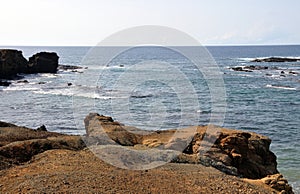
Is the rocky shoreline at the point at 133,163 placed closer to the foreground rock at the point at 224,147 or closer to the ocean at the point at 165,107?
the foreground rock at the point at 224,147

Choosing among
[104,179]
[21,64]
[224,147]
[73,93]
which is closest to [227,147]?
[224,147]

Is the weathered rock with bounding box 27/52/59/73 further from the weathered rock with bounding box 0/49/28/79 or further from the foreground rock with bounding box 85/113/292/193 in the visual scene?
the foreground rock with bounding box 85/113/292/193

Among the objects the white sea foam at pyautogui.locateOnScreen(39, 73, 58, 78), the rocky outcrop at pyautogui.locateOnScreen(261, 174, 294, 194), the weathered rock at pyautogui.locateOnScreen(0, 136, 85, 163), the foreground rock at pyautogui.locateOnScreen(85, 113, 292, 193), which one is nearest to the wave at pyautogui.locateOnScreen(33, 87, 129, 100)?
the white sea foam at pyautogui.locateOnScreen(39, 73, 58, 78)

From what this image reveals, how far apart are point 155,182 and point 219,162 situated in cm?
411

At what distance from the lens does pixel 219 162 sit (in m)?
14.8

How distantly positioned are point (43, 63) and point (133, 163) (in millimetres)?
75099

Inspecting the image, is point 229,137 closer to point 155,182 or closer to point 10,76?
point 155,182

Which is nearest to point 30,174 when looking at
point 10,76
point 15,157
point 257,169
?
point 15,157

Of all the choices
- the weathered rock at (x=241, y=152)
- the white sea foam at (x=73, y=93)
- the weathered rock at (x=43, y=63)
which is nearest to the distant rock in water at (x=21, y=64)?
the weathered rock at (x=43, y=63)

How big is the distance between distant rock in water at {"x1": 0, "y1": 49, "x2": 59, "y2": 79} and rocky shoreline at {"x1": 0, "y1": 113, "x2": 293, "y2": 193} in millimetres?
54152

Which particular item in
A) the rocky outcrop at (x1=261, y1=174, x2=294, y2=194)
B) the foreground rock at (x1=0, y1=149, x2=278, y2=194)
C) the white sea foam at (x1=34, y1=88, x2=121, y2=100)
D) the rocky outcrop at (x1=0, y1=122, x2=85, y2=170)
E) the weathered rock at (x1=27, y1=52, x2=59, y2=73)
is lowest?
the white sea foam at (x1=34, y1=88, x2=121, y2=100)

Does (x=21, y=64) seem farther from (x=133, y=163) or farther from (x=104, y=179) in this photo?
(x=104, y=179)

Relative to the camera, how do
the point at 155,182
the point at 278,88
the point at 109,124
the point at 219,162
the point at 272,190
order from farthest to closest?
1. the point at 278,88
2. the point at 109,124
3. the point at 219,162
4. the point at 272,190
5. the point at 155,182

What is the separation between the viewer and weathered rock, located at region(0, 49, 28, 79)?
6869 cm
